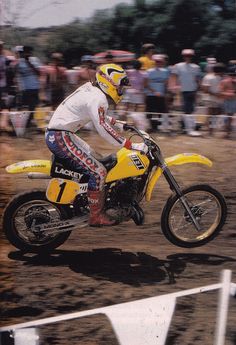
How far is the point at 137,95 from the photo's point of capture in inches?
303

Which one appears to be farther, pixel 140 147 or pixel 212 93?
pixel 212 93

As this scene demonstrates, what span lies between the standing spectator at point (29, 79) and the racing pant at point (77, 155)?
9.22ft

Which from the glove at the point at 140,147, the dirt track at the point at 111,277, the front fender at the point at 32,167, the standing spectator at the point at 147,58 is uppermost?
the standing spectator at the point at 147,58

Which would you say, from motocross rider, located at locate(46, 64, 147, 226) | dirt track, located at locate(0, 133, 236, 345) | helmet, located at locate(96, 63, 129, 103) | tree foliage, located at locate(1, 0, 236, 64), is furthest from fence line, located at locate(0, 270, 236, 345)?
tree foliage, located at locate(1, 0, 236, 64)

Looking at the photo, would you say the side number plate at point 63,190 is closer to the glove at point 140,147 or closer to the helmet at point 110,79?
the glove at point 140,147

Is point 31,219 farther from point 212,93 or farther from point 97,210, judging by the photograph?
point 212,93

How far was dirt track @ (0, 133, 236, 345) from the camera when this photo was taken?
11.6 ft

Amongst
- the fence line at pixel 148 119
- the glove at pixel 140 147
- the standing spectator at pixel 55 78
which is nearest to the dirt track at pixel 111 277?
the glove at pixel 140 147

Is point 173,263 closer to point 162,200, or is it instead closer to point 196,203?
point 196,203

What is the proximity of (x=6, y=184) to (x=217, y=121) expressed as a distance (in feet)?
11.3

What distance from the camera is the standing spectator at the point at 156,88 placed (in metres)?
7.57

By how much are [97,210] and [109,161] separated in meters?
0.45

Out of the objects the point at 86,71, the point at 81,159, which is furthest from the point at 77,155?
the point at 86,71

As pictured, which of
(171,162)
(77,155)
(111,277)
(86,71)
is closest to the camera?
(111,277)
